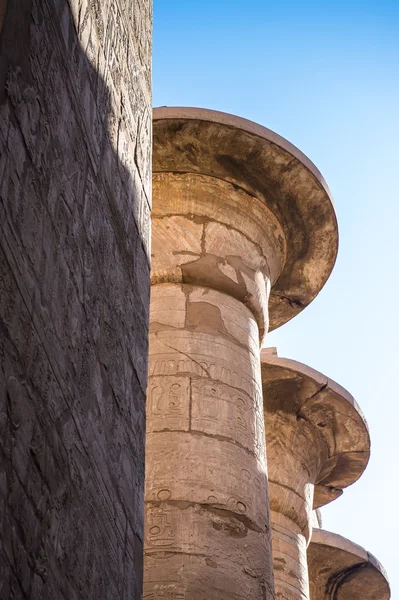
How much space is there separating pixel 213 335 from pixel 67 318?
435cm

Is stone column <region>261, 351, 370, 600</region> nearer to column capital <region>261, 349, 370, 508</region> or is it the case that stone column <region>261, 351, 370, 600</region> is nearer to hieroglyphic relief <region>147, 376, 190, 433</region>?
column capital <region>261, 349, 370, 508</region>

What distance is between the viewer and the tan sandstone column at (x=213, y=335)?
5.49m

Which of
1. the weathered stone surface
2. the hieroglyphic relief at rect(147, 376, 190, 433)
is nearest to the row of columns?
the hieroglyphic relief at rect(147, 376, 190, 433)

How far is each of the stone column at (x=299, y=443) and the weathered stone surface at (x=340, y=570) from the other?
160cm

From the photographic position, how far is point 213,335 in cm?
655

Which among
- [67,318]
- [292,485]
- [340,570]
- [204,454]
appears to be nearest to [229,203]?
[204,454]

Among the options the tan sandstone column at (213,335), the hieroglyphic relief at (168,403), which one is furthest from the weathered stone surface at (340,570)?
the hieroglyphic relief at (168,403)

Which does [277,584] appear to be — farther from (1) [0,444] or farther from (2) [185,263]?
(1) [0,444]

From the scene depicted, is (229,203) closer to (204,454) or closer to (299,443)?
(204,454)

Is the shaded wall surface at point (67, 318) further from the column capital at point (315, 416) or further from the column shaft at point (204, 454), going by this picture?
the column capital at point (315, 416)

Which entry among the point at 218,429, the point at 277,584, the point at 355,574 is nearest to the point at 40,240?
the point at 218,429

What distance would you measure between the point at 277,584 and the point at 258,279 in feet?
11.1

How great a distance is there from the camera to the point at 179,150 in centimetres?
739

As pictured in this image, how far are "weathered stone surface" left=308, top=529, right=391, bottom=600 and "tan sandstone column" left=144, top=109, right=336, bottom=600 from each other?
4217 mm
